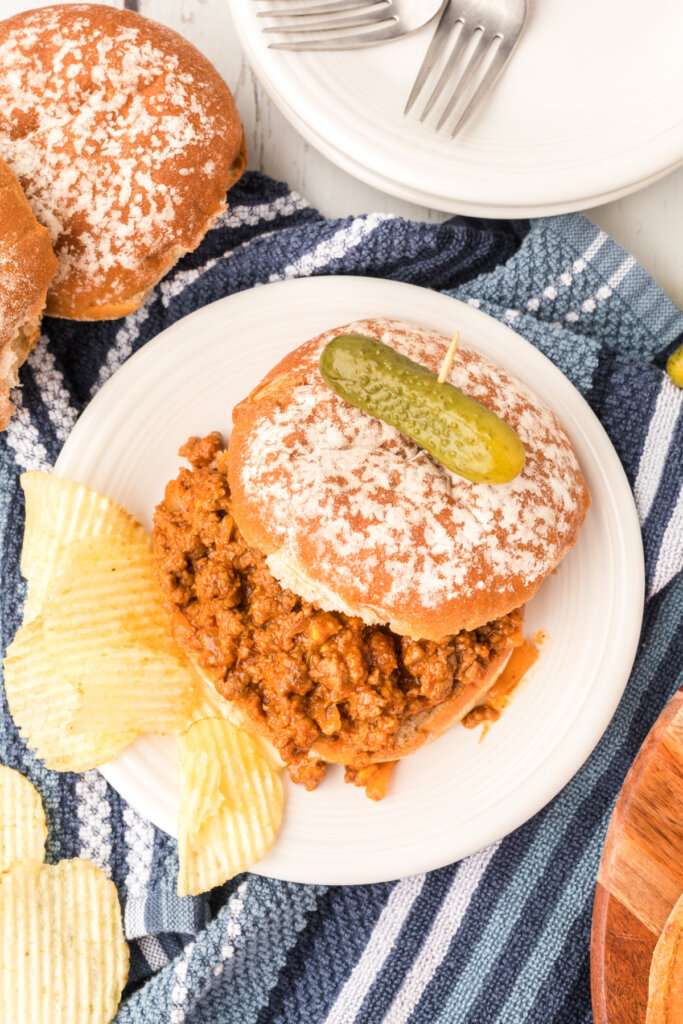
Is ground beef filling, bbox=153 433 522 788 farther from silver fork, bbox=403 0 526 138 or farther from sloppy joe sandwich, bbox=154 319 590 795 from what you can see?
silver fork, bbox=403 0 526 138

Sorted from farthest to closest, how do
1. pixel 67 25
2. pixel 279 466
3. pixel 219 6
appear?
pixel 219 6 < pixel 67 25 < pixel 279 466

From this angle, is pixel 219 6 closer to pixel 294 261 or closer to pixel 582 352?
pixel 294 261

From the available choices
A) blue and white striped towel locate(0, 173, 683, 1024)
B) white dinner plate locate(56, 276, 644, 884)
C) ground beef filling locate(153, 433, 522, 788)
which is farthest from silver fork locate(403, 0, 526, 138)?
ground beef filling locate(153, 433, 522, 788)

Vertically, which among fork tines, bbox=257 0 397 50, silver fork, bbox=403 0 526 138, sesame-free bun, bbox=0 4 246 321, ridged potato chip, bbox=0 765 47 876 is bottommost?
ridged potato chip, bbox=0 765 47 876

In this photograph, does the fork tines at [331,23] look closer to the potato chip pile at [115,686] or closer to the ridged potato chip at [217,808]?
the potato chip pile at [115,686]

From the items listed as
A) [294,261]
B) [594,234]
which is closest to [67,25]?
[294,261]

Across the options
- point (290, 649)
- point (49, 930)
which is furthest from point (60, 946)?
point (290, 649)
